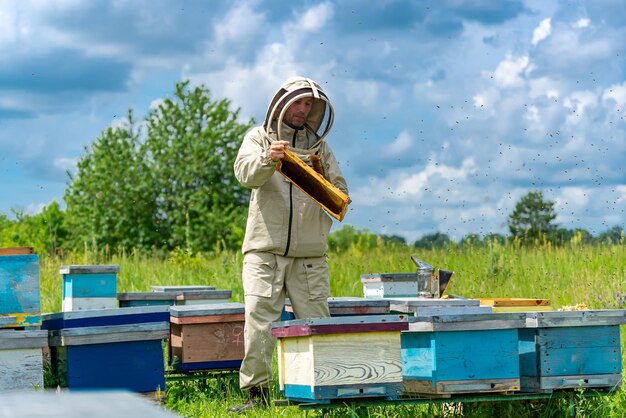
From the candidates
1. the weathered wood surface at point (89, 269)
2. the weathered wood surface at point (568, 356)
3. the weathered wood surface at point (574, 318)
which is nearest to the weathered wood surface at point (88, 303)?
the weathered wood surface at point (89, 269)

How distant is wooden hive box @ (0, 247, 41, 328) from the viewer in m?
6.24

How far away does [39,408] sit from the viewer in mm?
1700

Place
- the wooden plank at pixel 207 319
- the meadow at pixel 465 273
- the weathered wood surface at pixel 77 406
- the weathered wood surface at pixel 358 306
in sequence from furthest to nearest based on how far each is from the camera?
the meadow at pixel 465 273 < the wooden plank at pixel 207 319 < the weathered wood surface at pixel 358 306 < the weathered wood surface at pixel 77 406

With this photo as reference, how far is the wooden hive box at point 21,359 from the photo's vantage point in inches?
226

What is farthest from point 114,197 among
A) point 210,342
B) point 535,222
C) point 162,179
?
point 210,342

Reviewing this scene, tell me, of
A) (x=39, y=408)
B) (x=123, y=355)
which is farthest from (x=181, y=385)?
(x=39, y=408)

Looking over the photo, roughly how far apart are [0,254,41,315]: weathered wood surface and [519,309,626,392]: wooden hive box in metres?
3.44

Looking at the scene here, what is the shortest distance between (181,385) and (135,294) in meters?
1.08

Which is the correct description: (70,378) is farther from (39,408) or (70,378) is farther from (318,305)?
(39,408)

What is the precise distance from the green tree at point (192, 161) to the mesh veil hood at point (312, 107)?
22456mm

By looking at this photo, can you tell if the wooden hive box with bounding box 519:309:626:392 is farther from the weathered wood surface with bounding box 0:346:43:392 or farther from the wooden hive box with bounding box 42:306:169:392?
the weathered wood surface with bounding box 0:346:43:392

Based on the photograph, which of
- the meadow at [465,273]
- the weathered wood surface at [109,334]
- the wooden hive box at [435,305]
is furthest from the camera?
the meadow at [465,273]

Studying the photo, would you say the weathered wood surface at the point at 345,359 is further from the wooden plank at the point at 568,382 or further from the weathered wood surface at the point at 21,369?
the weathered wood surface at the point at 21,369

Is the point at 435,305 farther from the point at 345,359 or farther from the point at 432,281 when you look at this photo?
the point at 345,359
